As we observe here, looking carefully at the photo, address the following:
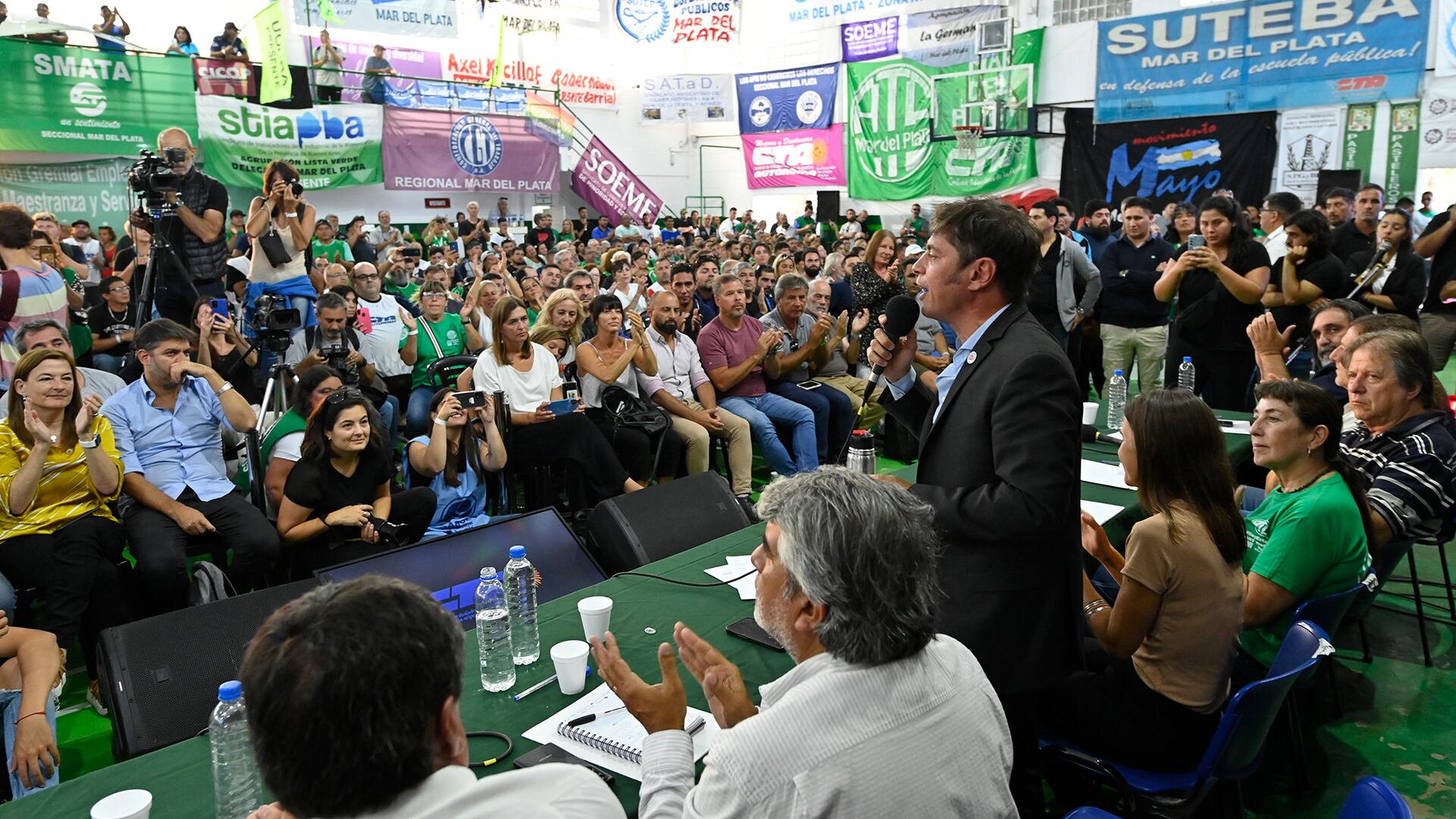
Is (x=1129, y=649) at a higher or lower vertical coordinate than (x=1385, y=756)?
higher

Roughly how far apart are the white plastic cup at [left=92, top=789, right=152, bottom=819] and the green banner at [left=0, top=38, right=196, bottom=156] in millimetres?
11444

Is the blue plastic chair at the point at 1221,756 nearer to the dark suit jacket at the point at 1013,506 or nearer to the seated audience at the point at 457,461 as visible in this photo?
the dark suit jacket at the point at 1013,506

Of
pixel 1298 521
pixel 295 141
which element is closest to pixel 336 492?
pixel 1298 521

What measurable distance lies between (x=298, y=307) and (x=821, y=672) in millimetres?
4860

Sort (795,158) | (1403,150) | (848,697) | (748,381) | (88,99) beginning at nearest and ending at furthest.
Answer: (848,697)
(748,381)
(88,99)
(1403,150)
(795,158)

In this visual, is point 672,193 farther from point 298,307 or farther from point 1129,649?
point 1129,649

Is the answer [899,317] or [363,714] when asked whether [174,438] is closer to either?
[899,317]

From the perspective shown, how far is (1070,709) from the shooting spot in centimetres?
212

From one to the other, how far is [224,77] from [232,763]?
42.7 ft

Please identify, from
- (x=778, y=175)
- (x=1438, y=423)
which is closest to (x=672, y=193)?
(x=778, y=175)

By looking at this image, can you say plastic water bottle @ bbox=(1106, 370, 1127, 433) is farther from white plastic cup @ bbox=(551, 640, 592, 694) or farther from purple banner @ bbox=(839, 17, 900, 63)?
purple banner @ bbox=(839, 17, 900, 63)

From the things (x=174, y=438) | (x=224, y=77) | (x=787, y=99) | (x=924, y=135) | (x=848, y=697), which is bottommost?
(x=174, y=438)

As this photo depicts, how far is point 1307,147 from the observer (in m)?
12.3

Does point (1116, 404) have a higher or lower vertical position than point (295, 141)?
lower
